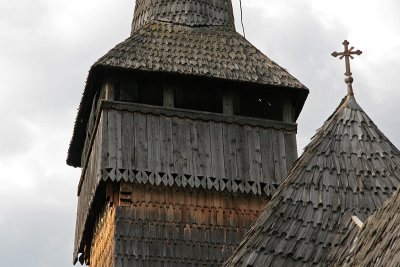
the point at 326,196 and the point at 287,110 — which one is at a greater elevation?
the point at 287,110

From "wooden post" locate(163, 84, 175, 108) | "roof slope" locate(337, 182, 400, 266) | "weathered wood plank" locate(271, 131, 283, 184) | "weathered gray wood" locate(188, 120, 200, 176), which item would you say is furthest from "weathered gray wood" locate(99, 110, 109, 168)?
"roof slope" locate(337, 182, 400, 266)

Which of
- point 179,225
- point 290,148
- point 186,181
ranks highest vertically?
point 290,148

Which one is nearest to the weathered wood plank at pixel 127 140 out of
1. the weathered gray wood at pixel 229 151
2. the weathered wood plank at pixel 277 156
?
the weathered gray wood at pixel 229 151

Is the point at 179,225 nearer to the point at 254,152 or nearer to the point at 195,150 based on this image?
the point at 195,150

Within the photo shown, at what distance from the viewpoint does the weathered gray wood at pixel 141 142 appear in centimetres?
1548

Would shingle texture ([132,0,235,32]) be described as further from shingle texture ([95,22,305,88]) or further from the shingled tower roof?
shingle texture ([95,22,305,88])

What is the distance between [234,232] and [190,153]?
1384 millimetres

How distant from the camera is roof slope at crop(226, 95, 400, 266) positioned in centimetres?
1041

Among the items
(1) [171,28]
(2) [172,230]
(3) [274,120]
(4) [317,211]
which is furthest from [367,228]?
(1) [171,28]

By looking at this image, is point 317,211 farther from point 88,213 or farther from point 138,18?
point 138,18

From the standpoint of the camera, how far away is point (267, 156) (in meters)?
16.2

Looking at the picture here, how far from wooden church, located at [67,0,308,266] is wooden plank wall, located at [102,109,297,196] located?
0.05 feet

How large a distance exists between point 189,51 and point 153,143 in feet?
6.24

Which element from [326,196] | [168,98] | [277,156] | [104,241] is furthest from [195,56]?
[326,196]
